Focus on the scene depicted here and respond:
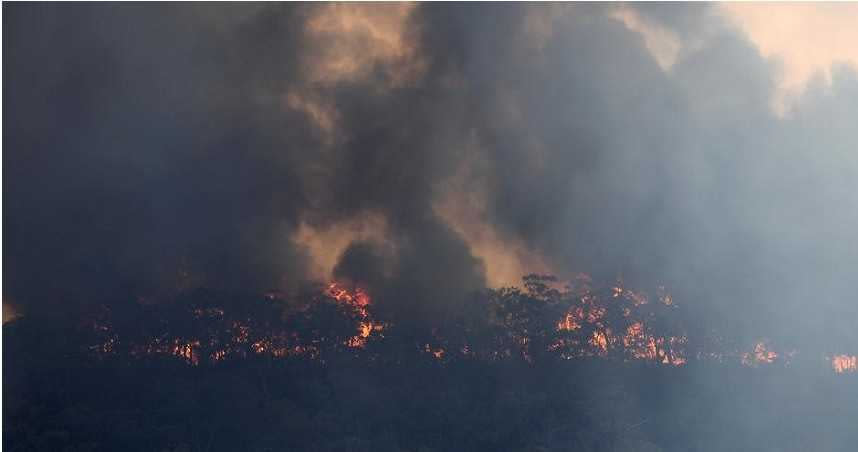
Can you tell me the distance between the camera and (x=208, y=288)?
226ft

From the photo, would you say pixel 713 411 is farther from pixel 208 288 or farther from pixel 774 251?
pixel 208 288

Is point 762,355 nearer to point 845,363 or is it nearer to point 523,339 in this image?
point 845,363

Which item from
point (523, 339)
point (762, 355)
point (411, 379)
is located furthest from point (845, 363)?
point (411, 379)

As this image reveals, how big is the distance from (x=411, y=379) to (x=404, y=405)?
2.71 m

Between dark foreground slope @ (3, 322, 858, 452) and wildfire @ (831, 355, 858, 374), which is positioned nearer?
dark foreground slope @ (3, 322, 858, 452)

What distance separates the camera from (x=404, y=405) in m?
64.7

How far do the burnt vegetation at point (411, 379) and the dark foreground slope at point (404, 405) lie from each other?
0.12m

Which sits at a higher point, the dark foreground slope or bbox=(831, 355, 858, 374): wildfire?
bbox=(831, 355, 858, 374): wildfire

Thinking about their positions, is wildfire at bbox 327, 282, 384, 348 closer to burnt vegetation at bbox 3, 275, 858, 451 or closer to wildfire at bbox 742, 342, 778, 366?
burnt vegetation at bbox 3, 275, 858, 451

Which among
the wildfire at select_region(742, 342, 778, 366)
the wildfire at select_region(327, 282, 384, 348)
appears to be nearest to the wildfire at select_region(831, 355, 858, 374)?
the wildfire at select_region(742, 342, 778, 366)

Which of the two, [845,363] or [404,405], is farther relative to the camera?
[845,363]

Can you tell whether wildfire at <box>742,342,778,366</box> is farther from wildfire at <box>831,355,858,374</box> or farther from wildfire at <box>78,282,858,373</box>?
wildfire at <box>831,355,858,374</box>

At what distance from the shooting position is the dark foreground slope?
197 ft

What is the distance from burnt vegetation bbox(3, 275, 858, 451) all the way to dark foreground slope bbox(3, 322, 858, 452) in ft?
0.40
